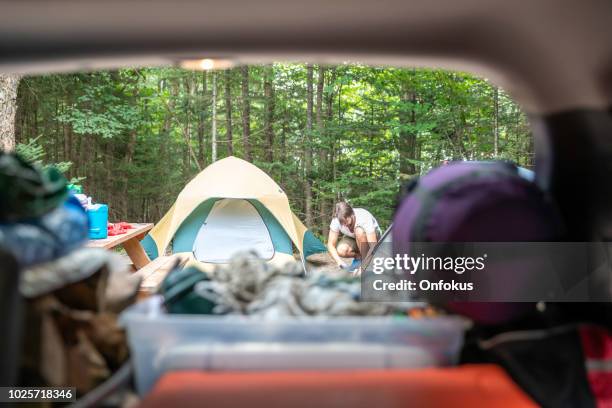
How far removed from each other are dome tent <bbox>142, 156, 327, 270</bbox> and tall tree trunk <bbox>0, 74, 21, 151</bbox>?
4.75 ft

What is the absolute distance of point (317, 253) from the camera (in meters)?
5.36

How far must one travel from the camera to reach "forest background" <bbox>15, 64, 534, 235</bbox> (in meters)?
7.74

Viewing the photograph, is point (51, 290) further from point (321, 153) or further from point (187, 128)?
point (187, 128)

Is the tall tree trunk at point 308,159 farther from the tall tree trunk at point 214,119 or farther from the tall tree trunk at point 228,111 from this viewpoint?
the tall tree trunk at point 214,119

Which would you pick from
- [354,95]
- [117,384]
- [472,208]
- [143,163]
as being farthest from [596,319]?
[143,163]

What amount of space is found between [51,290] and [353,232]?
3601 millimetres

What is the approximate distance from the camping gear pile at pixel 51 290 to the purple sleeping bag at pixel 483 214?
41cm

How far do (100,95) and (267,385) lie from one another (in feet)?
25.9

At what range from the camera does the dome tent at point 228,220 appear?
469 centimetres

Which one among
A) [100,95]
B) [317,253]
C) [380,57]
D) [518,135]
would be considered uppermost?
[100,95]

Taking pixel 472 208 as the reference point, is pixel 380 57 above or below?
above

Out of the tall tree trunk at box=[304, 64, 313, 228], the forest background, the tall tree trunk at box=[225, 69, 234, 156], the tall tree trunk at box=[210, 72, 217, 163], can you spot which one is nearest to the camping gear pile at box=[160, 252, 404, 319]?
the forest background

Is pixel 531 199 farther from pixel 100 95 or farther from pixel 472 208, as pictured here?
pixel 100 95

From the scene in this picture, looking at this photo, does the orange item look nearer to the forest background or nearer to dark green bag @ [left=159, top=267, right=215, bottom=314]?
dark green bag @ [left=159, top=267, right=215, bottom=314]
